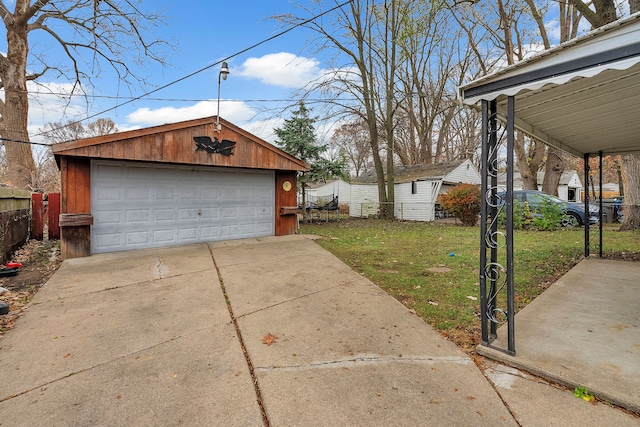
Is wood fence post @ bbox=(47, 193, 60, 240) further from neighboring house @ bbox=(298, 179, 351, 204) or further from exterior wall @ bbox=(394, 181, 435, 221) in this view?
exterior wall @ bbox=(394, 181, 435, 221)

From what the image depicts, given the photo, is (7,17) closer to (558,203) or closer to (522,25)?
(558,203)

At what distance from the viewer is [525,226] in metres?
10.8

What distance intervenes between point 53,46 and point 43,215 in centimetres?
668

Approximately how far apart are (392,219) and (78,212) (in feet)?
39.7

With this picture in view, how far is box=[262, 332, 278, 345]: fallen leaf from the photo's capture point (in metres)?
2.71

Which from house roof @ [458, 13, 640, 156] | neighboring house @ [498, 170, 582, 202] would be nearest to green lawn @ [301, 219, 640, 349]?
house roof @ [458, 13, 640, 156]

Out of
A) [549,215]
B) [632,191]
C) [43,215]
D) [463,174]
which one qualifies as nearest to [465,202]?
[549,215]

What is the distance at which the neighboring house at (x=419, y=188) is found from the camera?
50.5ft

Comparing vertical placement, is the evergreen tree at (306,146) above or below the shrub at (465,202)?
above

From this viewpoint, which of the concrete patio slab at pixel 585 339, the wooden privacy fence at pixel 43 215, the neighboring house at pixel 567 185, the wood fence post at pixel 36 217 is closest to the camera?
the concrete patio slab at pixel 585 339

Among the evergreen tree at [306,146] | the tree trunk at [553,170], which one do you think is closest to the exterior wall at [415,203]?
the evergreen tree at [306,146]

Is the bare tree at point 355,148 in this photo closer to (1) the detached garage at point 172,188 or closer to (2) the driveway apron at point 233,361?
(1) the detached garage at point 172,188

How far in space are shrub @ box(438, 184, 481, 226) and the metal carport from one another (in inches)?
309

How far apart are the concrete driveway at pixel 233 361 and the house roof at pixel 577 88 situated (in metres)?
2.22
